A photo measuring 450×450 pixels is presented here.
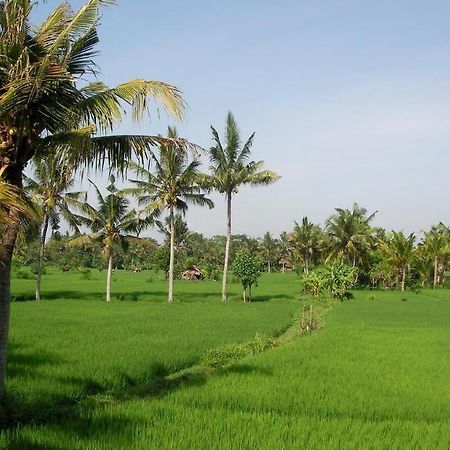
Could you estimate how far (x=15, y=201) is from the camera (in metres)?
5.05

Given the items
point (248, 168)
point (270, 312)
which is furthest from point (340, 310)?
point (248, 168)

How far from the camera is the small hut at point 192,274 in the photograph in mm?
53594

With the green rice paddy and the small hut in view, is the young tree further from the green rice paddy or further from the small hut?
the small hut

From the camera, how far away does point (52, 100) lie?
6074mm

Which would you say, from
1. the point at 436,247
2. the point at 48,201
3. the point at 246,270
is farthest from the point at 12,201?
the point at 436,247

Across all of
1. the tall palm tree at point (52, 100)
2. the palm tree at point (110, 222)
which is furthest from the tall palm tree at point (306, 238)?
Answer: the tall palm tree at point (52, 100)

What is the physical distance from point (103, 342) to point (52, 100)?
7.76 meters

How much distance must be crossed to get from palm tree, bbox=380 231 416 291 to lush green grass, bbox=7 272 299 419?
20268 mm

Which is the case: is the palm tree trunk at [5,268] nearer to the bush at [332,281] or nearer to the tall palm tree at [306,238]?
the bush at [332,281]

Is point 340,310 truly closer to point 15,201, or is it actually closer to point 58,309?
point 58,309

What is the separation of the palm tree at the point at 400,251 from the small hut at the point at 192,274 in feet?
65.3

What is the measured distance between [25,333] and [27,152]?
852cm

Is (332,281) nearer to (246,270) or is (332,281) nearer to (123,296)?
(246,270)

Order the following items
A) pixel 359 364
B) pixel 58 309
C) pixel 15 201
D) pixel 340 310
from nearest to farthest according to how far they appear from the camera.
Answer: pixel 15 201, pixel 359 364, pixel 58 309, pixel 340 310
